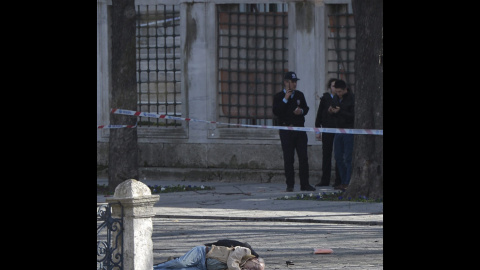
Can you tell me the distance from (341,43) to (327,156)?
2762mm

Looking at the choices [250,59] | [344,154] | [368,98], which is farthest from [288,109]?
[250,59]

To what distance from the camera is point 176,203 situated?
19.1m

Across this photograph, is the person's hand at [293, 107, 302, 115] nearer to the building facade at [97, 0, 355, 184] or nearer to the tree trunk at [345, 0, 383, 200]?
the tree trunk at [345, 0, 383, 200]

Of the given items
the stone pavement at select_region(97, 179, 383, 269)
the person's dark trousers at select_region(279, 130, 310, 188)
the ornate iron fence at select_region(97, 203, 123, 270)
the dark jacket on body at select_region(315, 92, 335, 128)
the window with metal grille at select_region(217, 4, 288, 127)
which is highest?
the window with metal grille at select_region(217, 4, 288, 127)

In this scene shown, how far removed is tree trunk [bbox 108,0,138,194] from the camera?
20.1 meters

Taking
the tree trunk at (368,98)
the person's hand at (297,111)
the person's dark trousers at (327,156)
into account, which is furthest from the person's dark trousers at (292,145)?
the tree trunk at (368,98)

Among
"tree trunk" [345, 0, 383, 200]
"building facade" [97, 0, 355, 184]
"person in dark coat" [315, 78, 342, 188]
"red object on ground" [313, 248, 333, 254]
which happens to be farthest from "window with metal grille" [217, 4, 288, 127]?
"red object on ground" [313, 248, 333, 254]

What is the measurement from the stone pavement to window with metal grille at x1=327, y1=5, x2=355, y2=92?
3.13 metres

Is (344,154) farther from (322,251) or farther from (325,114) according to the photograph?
(322,251)

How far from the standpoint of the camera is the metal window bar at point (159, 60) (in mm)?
24797

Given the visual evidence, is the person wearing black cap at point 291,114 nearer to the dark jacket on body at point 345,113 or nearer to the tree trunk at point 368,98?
the dark jacket on body at point 345,113
